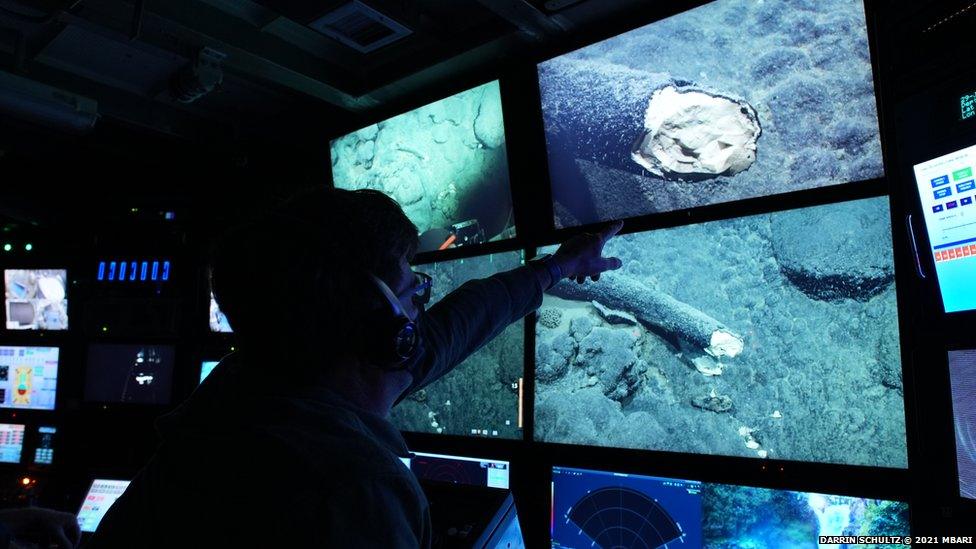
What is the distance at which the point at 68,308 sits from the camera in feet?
12.4

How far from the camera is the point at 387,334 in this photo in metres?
0.90

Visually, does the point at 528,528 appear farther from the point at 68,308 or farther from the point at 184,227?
the point at 68,308

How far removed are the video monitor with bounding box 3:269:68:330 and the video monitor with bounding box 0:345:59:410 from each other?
15cm

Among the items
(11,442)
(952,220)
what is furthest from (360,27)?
(11,442)

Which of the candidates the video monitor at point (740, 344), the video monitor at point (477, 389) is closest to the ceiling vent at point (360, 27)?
the video monitor at point (477, 389)

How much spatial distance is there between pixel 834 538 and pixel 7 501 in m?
4.03

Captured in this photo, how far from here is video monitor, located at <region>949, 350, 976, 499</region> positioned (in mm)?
1348

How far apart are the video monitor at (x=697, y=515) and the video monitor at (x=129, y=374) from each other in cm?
243

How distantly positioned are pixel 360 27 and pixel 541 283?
1.41 metres

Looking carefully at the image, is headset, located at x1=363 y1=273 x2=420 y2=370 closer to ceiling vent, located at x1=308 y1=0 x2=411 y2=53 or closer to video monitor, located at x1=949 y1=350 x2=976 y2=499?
video monitor, located at x1=949 y1=350 x2=976 y2=499

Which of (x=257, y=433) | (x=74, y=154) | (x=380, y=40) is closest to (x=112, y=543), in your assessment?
(x=257, y=433)

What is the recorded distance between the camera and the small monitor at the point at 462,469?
2373 mm

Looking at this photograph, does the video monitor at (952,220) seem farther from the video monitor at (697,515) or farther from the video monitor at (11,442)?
the video monitor at (11,442)

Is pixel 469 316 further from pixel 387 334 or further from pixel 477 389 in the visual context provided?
pixel 477 389
